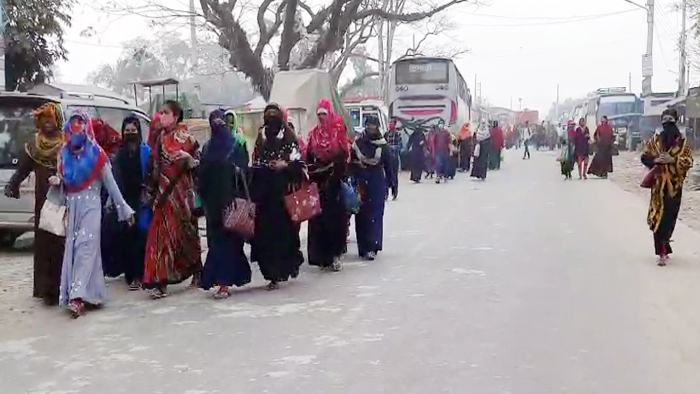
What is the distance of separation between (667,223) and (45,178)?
6.02 m

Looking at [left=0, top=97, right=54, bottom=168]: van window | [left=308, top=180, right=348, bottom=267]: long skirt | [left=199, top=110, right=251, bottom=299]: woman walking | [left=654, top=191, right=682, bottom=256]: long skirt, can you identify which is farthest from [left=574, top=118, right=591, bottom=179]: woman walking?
[left=199, top=110, right=251, bottom=299]: woman walking

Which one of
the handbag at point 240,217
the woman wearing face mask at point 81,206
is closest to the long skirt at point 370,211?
the handbag at point 240,217

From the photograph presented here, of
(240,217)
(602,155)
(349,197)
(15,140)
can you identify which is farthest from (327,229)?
(602,155)

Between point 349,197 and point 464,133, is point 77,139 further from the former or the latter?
point 464,133

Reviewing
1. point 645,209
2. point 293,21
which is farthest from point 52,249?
point 293,21

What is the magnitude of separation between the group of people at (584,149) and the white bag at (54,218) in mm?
17402

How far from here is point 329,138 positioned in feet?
27.7

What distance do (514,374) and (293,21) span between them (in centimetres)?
1997

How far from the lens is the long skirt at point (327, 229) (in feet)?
28.8

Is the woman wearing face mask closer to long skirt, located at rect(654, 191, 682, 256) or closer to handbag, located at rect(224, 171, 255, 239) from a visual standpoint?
handbag, located at rect(224, 171, 255, 239)

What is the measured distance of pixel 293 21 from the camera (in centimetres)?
2409

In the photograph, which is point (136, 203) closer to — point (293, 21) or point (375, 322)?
point (375, 322)

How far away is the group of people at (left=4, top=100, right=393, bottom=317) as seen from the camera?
698 centimetres

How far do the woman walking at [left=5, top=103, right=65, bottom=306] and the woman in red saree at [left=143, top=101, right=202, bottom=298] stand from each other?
74 cm
